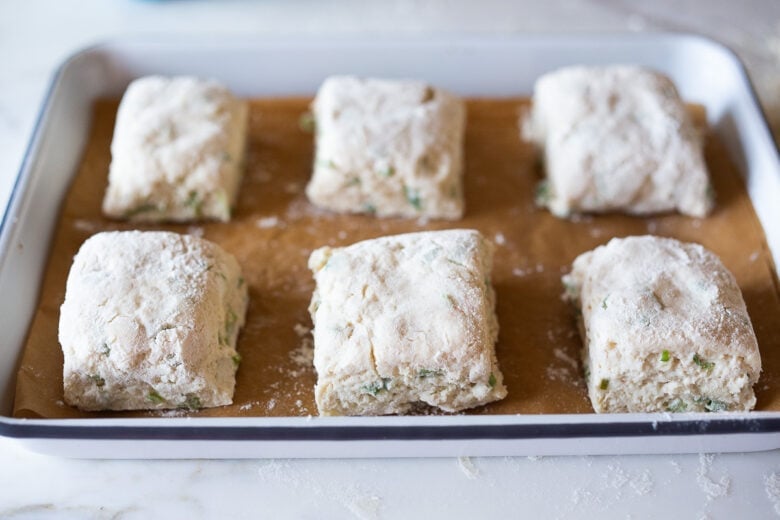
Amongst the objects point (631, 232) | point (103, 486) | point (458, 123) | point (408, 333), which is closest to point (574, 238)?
point (631, 232)

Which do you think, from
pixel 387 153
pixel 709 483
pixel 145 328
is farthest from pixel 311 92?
pixel 709 483

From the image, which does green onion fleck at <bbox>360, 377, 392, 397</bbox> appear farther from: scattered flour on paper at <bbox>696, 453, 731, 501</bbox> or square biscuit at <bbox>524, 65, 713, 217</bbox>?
square biscuit at <bbox>524, 65, 713, 217</bbox>

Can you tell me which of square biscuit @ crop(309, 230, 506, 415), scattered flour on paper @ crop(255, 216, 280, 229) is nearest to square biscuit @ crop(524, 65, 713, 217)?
square biscuit @ crop(309, 230, 506, 415)

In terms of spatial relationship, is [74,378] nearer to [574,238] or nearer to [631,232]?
[574,238]

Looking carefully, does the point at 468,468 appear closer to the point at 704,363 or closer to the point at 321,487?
the point at 321,487

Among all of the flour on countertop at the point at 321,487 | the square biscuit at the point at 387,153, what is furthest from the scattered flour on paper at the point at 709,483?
the square biscuit at the point at 387,153

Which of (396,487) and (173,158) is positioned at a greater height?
(173,158)

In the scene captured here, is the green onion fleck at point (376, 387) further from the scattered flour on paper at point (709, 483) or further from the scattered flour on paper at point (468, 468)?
the scattered flour on paper at point (709, 483)
